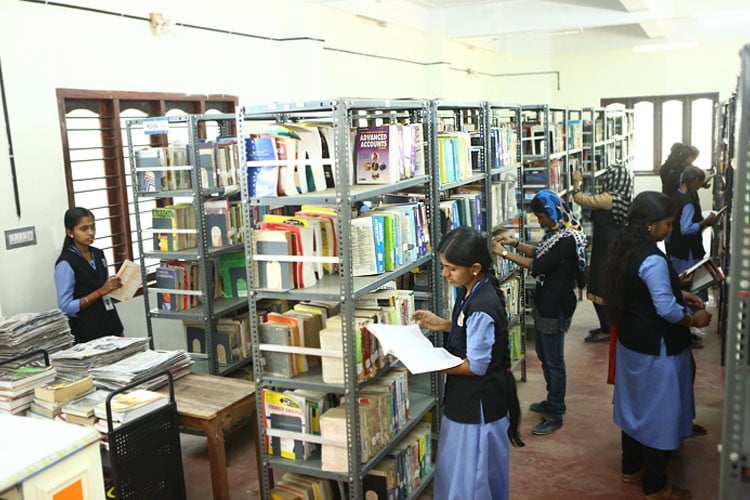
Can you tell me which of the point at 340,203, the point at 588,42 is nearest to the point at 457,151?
the point at 340,203

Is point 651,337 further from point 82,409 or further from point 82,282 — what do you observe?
point 82,282

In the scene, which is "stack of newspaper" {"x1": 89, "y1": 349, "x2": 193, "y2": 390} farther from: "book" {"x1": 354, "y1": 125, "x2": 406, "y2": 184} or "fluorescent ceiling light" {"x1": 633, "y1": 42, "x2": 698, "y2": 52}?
"fluorescent ceiling light" {"x1": 633, "y1": 42, "x2": 698, "y2": 52}

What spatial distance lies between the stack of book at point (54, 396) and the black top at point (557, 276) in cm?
303

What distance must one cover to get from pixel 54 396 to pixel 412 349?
199 centimetres

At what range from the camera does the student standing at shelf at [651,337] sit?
367cm

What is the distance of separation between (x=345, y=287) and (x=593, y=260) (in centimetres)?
355

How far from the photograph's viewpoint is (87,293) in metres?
4.96

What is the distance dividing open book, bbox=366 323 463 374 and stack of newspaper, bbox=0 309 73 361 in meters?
2.26

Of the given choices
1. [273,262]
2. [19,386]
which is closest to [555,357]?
[273,262]

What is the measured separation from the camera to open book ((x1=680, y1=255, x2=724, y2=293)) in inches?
158

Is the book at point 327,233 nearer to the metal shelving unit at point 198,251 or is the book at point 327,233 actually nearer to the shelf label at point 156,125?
the metal shelving unit at point 198,251

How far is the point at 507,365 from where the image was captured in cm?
331

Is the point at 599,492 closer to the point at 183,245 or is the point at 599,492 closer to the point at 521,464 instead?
the point at 521,464

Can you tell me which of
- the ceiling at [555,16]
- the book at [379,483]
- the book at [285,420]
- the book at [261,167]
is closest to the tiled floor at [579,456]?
the book at [379,483]
